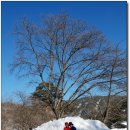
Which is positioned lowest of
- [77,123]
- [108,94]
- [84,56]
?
[77,123]

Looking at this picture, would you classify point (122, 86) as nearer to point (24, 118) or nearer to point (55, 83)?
point (55, 83)

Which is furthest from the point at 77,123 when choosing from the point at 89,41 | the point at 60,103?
the point at 89,41

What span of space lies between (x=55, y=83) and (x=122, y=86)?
3.59 m

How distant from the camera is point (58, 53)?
18656 millimetres

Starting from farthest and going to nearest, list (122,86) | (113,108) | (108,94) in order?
(113,108)
(108,94)
(122,86)

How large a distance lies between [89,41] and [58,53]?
5.73ft

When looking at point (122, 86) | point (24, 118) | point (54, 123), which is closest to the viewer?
point (54, 123)

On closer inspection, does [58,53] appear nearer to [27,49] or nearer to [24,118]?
[27,49]

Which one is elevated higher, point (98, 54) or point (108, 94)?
point (98, 54)

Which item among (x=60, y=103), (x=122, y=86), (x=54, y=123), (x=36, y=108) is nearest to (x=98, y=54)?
(x=122, y=86)

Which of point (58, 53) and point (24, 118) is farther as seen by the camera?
point (24, 118)

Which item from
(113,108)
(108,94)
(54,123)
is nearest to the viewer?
(54,123)

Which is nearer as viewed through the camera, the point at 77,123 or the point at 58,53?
the point at 77,123

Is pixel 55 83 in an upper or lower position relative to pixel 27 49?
lower
